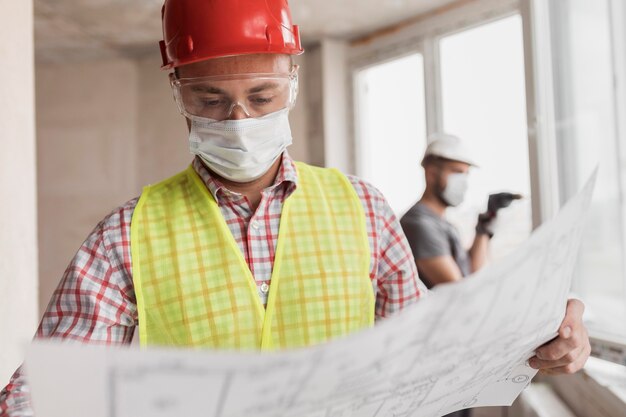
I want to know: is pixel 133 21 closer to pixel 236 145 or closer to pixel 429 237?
pixel 429 237

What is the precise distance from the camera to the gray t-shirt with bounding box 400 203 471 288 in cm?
270

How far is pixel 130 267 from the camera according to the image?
Answer: 835 mm

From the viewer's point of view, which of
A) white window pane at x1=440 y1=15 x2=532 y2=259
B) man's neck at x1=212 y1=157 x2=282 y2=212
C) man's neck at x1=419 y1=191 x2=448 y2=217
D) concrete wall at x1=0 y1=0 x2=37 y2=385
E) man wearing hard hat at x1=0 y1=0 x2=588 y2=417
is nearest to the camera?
man wearing hard hat at x1=0 y1=0 x2=588 y2=417

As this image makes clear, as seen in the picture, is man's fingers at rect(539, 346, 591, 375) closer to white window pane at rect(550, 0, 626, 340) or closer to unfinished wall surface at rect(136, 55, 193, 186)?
white window pane at rect(550, 0, 626, 340)

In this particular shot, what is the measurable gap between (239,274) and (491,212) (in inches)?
96.2

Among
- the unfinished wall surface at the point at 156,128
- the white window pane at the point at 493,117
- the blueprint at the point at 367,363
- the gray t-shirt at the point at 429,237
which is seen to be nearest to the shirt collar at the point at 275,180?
the blueprint at the point at 367,363

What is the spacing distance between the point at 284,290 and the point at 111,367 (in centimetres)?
48

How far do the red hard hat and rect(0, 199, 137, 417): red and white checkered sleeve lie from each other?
0.25 m

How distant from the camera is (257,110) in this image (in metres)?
0.94

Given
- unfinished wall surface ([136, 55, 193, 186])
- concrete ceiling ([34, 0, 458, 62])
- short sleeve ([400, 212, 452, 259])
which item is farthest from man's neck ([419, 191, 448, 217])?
unfinished wall surface ([136, 55, 193, 186])

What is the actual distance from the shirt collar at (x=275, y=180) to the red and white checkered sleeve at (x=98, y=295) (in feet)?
0.43

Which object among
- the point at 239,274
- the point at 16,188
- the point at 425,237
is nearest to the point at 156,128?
the point at 425,237

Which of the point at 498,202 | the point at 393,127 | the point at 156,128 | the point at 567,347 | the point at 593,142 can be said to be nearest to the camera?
the point at 567,347

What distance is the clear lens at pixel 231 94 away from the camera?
0.89 m
